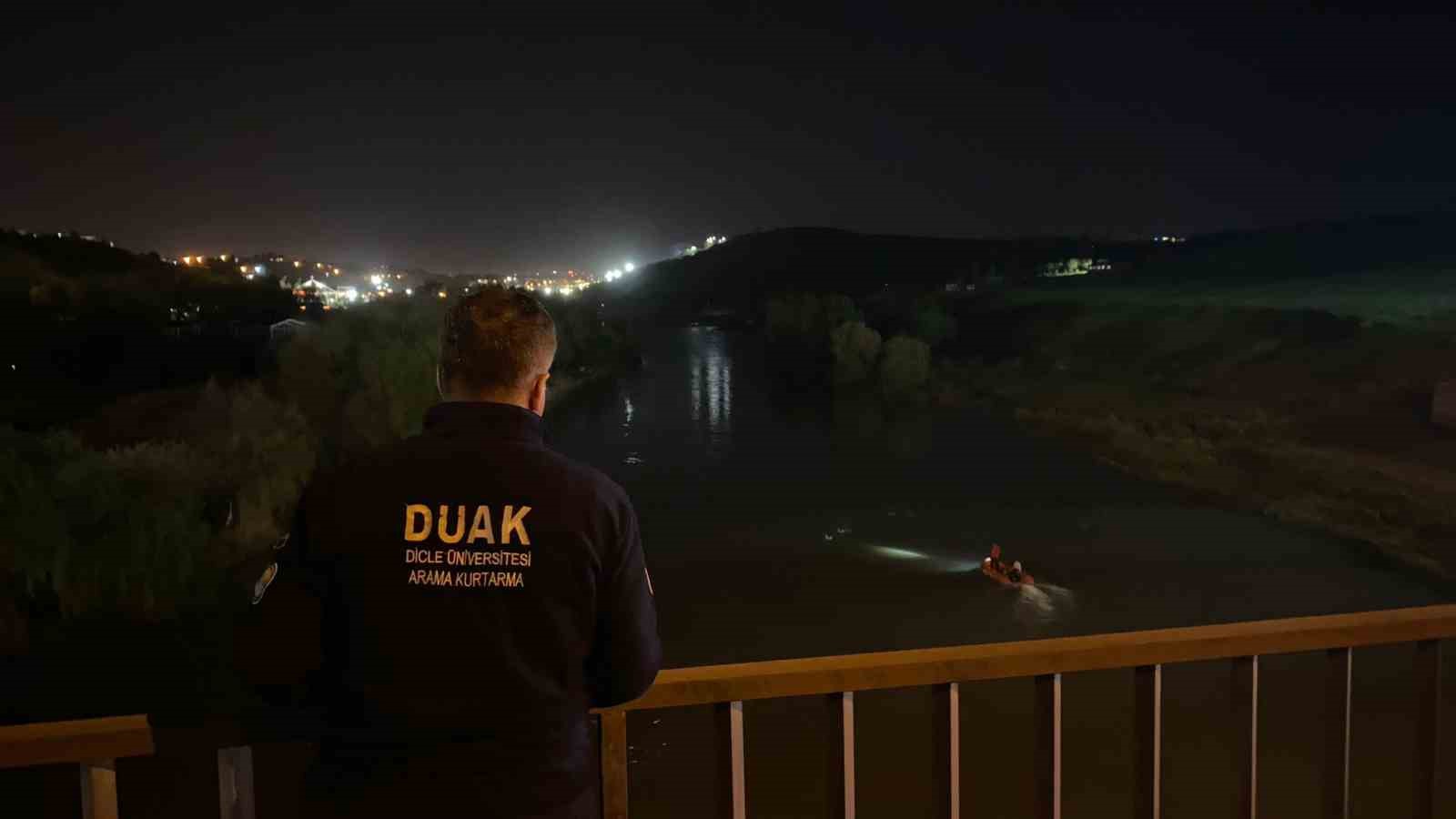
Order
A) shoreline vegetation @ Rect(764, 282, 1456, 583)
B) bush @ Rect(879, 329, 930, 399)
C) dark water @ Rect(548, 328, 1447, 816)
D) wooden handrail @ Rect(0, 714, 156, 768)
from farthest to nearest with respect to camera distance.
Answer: bush @ Rect(879, 329, 930, 399) → shoreline vegetation @ Rect(764, 282, 1456, 583) → dark water @ Rect(548, 328, 1447, 816) → wooden handrail @ Rect(0, 714, 156, 768)

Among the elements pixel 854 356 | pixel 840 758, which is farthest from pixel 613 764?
pixel 854 356

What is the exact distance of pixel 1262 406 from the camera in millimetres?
40156

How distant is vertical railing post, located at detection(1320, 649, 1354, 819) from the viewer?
2.32m

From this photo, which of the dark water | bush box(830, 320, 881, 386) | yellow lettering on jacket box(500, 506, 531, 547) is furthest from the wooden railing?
bush box(830, 320, 881, 386)

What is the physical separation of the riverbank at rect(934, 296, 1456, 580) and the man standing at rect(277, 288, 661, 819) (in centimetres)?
2603

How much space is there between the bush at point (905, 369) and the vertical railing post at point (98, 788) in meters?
49.9

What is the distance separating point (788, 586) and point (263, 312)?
27.6 m

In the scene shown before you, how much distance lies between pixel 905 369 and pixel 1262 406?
1654 cm

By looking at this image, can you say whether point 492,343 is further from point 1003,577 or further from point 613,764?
point 1003,577

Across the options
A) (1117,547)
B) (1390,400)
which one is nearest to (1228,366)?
(1390,400)

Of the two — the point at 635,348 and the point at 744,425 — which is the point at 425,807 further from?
the point at 635,348

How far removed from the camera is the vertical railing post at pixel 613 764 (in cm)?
200

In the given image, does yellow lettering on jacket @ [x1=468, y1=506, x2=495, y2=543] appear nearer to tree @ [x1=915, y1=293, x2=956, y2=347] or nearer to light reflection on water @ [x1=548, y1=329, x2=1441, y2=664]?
light reflection on water @ [x1=548, y1=329, x2=1441, y2=664]

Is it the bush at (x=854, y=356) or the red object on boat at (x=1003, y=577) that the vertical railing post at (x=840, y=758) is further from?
the bush at (x=854, y=356)
